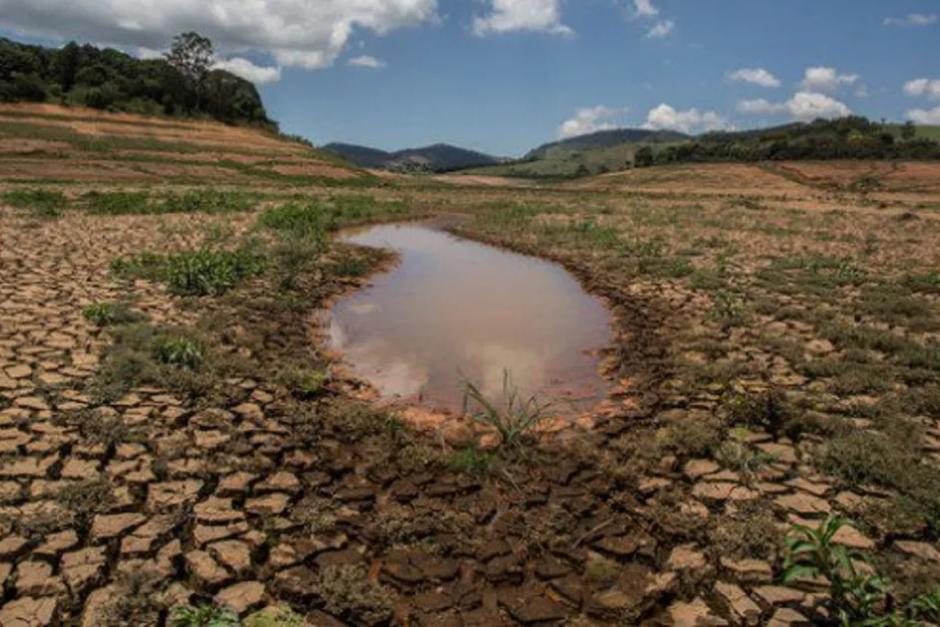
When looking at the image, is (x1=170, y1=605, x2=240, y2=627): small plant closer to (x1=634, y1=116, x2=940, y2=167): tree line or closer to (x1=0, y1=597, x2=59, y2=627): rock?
(x1=0, y1=597, x2=59, y2=627): rock

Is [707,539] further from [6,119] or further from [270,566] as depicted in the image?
[6,119]

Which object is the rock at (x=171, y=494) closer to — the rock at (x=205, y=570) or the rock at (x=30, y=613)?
the rock at (x=205, y=570)

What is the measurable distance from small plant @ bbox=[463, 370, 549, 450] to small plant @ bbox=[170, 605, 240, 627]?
2655mm

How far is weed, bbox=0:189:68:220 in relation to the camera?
1595 cm

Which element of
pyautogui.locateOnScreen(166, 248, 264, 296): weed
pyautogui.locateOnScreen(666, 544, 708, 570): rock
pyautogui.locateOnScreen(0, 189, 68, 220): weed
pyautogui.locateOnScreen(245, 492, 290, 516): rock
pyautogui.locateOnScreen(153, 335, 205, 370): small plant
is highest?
pyautogui.locateOnScreen(0, 189, 68, 220): weed

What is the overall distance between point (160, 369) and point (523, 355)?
13.6 feet

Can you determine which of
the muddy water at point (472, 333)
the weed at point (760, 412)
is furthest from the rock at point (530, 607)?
the weed at point (760, 412)

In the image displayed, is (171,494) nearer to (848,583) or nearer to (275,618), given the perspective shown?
(275,618)

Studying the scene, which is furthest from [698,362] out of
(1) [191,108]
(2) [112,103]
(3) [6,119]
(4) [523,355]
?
(1) [191,108]

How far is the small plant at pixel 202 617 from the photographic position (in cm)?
320

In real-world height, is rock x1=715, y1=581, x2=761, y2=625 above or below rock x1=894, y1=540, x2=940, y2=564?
below

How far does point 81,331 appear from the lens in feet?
23.4

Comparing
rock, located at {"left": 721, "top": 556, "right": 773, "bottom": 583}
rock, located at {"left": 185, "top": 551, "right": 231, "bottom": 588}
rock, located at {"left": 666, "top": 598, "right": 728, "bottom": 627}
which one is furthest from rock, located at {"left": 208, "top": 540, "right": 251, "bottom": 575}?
rock, located at {"left": 721, "top": 556, "right": 773, "bottom": 583}

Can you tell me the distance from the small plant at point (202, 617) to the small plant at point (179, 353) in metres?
3.56
